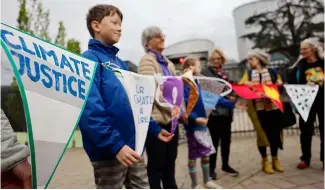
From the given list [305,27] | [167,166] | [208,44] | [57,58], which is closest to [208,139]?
[167,166]

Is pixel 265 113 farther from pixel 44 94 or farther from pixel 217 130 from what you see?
pixel 44 94

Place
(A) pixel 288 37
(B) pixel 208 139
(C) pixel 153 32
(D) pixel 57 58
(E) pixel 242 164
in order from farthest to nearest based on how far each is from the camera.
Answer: (A) pixel 288 37, (E) pixel 242 164, (B) pixel 208 139, (C) pixel 153 32, (D) pixel 57 58

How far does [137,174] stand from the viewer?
174 centimetres

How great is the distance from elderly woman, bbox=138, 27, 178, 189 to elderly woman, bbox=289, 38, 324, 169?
209cm

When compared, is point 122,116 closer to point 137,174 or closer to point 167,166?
point 137,174

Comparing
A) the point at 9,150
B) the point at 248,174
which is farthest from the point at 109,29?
the point at 248,174

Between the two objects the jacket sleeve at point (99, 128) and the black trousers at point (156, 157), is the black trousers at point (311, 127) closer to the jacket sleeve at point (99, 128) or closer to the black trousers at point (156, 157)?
the black trousers at point (156, 157)

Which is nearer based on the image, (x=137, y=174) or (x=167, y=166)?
(x=137, y=174)

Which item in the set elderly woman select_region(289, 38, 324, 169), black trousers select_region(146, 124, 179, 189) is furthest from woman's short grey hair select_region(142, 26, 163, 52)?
elderly woman select_region(289, 38, 324, 169)

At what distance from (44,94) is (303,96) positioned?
331 centimetres

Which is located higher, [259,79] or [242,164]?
[259,79]

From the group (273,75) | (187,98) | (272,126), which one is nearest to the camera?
(187,98)

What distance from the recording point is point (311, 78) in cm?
357

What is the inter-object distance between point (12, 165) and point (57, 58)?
423mm
